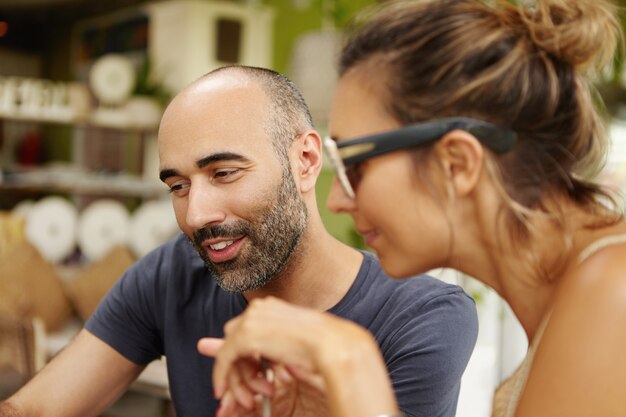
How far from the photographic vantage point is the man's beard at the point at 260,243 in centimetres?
129

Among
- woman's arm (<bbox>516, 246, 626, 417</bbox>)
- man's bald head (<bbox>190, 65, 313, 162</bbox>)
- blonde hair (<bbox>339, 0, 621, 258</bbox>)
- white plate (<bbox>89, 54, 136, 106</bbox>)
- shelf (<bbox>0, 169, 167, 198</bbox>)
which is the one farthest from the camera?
white plate (<bbox>89, 54, 136, 106</bbox>)

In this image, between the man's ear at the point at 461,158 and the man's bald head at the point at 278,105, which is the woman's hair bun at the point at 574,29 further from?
the man's bald head at the point at 278,105

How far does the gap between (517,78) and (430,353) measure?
565 millimetres

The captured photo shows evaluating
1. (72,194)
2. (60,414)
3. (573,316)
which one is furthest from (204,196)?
(72,194)

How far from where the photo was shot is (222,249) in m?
1.28

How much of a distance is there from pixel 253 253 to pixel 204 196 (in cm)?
14

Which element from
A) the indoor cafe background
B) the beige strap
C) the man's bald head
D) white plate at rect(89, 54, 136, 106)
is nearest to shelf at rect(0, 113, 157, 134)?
the indoor cafe background

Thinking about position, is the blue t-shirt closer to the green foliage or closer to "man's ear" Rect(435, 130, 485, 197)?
"man's ear" Rect(435, 130, 485, 197)

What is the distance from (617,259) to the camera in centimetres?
76

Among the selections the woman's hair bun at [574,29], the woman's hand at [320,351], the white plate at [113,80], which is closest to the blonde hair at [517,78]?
the woman's hair bun at [574,29]

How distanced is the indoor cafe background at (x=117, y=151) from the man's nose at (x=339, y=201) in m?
1.55

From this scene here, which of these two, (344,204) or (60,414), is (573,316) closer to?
(344,204)

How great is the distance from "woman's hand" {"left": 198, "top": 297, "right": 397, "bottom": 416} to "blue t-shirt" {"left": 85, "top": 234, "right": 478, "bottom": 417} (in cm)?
45

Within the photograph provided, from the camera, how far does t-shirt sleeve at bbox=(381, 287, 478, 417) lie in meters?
1.21
